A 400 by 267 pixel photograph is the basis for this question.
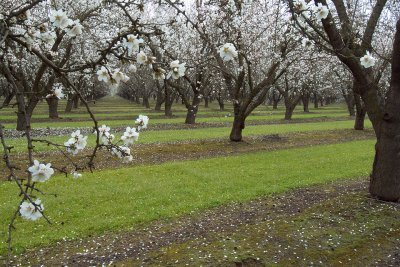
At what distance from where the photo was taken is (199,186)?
1072cm

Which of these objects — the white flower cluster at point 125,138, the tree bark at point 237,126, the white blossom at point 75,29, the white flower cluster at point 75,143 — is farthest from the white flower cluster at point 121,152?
the tree bark at point 237,126

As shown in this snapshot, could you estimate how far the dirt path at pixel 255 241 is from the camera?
609cm

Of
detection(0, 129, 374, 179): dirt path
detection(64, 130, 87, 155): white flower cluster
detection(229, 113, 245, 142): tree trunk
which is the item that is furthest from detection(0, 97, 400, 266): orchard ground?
detection(229, 113, 245, 142): tree trunk

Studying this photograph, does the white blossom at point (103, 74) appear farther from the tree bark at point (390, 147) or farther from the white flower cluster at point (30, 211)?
the tree bark at point (390, 147)

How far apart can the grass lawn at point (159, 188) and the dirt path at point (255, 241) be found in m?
0.53

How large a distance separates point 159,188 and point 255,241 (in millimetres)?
4326

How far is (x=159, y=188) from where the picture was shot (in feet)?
Result: 34.3

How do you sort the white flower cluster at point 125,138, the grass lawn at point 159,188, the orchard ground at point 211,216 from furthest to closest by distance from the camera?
the grass lawn at point 159,188, the orchard ground at point 211,216, the white flower cluster at point 125,138

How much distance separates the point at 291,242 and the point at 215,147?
37.1 ft

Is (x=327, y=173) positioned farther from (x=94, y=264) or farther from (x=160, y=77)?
(x=160, y=77)

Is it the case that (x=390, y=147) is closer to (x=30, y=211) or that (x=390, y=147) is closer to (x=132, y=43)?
(x=132, y=43)

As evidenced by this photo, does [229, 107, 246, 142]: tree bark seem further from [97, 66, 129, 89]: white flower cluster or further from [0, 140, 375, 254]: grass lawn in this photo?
[97, 66, 129, 89]: white flower cluster

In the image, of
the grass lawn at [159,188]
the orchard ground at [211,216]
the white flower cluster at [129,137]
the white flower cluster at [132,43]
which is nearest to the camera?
the white flower cluster at [132,43]

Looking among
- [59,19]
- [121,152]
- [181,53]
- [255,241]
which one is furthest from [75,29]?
[181,53]
